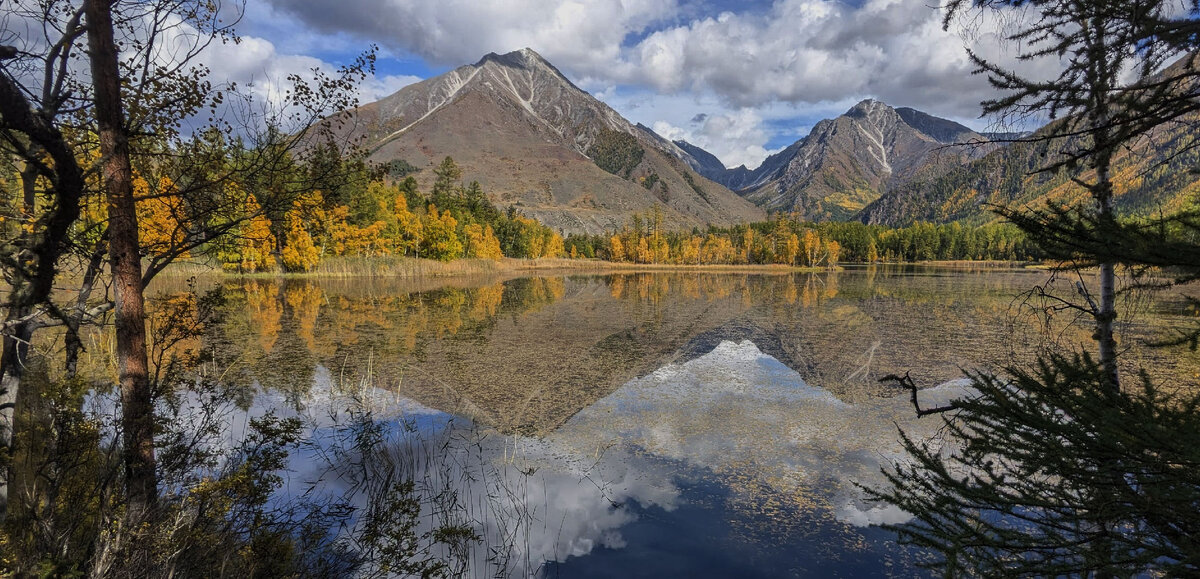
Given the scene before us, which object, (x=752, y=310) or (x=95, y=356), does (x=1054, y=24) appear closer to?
(x=95, y=356)

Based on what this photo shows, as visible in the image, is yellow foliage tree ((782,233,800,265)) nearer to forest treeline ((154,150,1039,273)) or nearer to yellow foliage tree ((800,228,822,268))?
forest treeline ((154,150,1039,273))

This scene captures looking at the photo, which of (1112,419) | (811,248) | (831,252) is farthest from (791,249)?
(1112,419)

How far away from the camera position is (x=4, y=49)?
470 cm

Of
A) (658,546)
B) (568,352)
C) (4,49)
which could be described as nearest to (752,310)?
(568,352)

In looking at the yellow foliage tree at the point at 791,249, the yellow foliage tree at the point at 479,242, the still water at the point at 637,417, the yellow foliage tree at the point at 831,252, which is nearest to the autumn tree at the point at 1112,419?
the still water at the point at 637,417

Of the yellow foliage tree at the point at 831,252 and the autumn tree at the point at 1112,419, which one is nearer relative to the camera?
the autumn tree at the point at 1112,419

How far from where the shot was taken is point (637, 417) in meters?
12.4

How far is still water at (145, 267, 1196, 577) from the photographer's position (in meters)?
7.22

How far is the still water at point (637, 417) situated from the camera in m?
7.22

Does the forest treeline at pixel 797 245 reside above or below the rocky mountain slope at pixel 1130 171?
above

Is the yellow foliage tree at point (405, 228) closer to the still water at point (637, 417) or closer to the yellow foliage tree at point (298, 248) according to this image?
the yellow foliage tree at point (298, 248)

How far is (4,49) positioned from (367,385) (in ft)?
33.5

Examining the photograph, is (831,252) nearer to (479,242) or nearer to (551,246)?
(551,246)

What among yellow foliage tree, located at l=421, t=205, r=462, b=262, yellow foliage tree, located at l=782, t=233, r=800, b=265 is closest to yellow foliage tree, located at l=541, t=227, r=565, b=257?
yellow foliage tree, located at l=421, t=205, r=462, b=262
